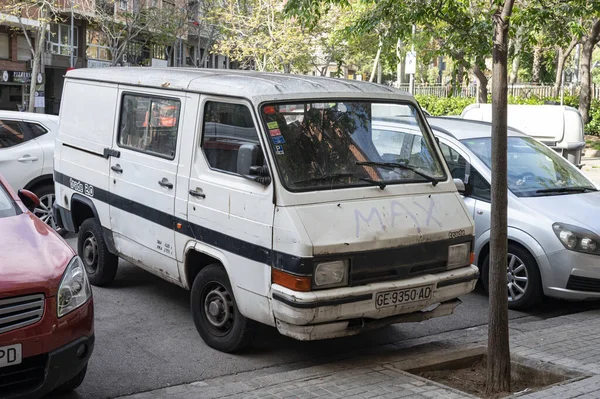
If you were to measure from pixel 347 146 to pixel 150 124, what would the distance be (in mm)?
1999

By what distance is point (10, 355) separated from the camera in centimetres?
430

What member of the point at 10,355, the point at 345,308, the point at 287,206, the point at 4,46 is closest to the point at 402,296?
the point at 345,308

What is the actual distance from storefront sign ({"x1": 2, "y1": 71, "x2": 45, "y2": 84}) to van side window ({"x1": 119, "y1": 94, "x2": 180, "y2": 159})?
38351 mm

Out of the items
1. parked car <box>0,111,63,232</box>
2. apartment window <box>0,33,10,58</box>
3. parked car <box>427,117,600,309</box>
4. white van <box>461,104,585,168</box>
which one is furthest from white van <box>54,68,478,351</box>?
apartment window <box>0,33,10,58</box>

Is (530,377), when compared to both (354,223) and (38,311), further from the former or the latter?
(38,311)

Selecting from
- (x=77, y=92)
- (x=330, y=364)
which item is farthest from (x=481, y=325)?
(x=77, y=92)

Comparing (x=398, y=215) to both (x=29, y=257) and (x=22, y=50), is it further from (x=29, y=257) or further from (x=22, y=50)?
(x=22, y=50)

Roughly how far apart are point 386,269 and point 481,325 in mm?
2038

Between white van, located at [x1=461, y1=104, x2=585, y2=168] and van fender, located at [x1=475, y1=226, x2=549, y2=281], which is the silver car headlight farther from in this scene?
white van, located at [x1=461, y1=104, x2=585, y2=168]

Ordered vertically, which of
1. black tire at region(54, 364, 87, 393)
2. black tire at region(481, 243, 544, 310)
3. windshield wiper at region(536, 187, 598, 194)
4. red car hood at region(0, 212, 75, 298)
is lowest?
black tire at region(54, 364, 87, 393)

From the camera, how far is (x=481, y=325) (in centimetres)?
734

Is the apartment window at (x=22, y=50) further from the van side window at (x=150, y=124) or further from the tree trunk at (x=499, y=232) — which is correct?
the tree trunk at (x=499, y=232)

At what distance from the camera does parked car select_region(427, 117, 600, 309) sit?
7426 mm

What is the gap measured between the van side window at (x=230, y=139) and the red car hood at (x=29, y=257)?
1.48 meters
